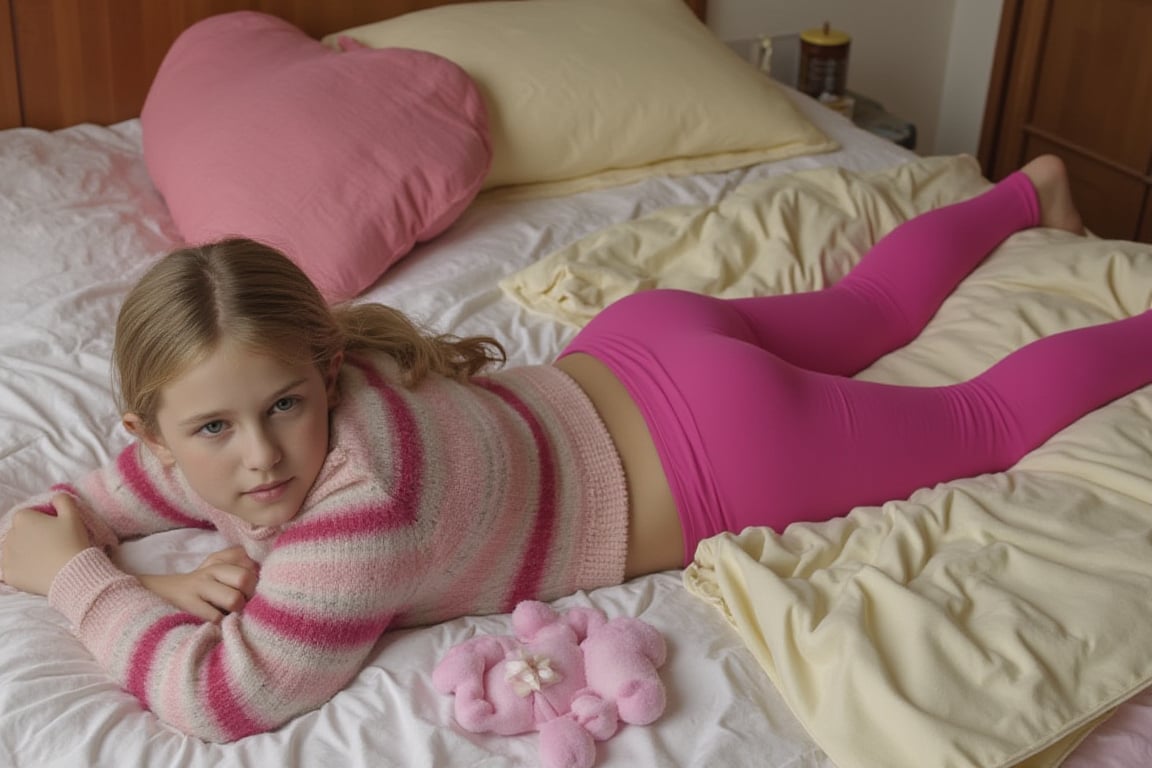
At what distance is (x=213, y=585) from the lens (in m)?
1.09

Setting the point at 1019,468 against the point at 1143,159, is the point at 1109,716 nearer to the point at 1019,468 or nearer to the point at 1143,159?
the point at 1019,468

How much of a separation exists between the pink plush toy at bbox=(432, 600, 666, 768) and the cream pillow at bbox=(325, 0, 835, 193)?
3.40ft

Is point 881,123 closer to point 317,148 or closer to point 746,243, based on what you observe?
point 746,243

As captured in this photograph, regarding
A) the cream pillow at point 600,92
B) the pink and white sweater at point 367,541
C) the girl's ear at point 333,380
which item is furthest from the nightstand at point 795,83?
the girl's ear at point 333,380

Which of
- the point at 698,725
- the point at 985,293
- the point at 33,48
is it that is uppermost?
the point at 33,48

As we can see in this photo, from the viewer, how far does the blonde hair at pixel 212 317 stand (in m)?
1.01

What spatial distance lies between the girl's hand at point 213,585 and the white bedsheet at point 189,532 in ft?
0.26

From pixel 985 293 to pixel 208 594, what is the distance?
1.03 m

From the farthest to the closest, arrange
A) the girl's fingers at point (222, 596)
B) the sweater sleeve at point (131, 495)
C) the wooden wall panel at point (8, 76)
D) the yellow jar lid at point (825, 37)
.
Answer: the yellow jar lid at point (825, 37) → the wooden wall panel at point (8, 76) → the sweater sleeve at point (131, 495) → the girl's fingers at point (222, 596)

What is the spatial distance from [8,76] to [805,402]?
140 centimetres

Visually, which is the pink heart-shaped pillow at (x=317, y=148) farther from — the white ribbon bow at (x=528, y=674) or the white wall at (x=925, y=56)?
the white wall at (x=925, y=56)

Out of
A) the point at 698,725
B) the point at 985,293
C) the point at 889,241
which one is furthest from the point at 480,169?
the point at 698,725

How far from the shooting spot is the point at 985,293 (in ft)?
5.32

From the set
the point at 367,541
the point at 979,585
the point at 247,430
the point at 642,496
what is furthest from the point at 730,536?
the point at 247,430
